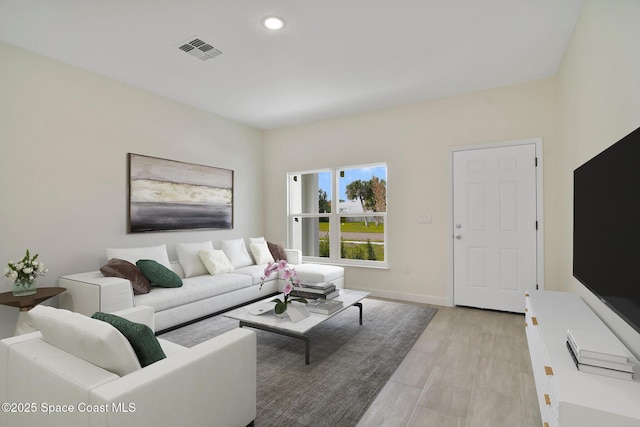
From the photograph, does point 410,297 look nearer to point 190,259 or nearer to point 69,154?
Answer: point 190,259

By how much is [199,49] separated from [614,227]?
337 centimetres

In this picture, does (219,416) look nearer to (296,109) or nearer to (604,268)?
(604,268)

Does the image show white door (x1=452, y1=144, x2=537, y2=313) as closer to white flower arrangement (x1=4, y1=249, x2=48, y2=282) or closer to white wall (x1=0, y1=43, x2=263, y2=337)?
white wall (x1=0, y1=43, x2=263, y2=337)

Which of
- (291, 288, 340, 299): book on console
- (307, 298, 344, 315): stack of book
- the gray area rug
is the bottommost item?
the gray area rug

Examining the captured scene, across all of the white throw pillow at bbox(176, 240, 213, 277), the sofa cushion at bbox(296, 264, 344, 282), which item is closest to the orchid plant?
the sofa cushion at bbox(296, 264, 344, 282)

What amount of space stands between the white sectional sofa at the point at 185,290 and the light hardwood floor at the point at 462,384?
189 centimetres

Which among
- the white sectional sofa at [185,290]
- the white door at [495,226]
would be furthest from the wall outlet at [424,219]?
the white sectional sofa at [185,290]

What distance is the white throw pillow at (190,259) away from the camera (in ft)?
13.3

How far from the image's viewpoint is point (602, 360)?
4.45 feet

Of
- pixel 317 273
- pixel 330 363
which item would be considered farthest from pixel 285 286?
pixel 317 273

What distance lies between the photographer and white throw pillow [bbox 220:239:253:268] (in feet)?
15.3

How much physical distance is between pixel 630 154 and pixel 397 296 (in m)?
3.58

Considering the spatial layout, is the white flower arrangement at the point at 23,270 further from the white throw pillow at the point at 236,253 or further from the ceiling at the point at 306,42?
the white throw pillow at the point at 236,253

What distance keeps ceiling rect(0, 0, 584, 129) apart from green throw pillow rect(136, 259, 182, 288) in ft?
6.88
